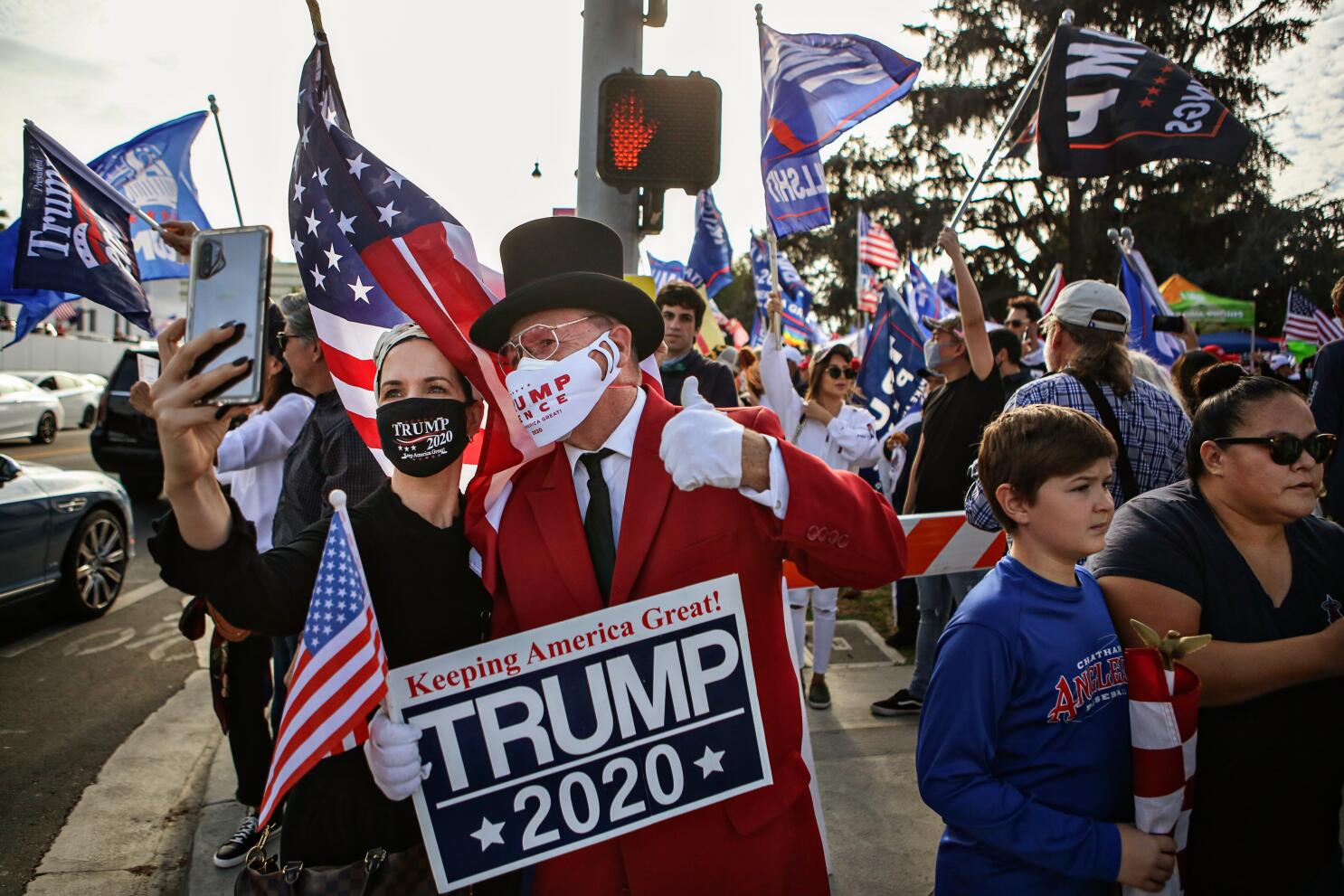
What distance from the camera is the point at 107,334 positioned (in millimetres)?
50281

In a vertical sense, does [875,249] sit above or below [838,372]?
above

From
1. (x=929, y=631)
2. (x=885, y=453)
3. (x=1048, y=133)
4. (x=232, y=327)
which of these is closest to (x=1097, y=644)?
(x=232, y=327)

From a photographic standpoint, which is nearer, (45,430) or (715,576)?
(715,576)

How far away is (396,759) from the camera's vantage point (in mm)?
1734

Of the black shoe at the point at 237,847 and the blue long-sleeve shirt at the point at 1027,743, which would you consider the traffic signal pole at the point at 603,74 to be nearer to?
the blue long-sleeve shirt at the point at 1027,743

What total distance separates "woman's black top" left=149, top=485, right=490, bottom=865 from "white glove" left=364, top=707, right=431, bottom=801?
155 millimetres

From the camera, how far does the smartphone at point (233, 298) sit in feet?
5.08

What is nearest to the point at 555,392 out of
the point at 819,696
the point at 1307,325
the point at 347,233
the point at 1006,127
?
the point at 347,233

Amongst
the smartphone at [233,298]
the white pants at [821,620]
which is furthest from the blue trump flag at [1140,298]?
the smartphone at [233,298]

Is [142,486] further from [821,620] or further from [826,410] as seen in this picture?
[821,620]

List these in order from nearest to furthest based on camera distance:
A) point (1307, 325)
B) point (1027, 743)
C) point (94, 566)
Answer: point (1027, 743)
point (94, 566)
point (1307, 325)

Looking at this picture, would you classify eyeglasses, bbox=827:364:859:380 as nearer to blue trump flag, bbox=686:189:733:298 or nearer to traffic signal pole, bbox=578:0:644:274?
traffic signal pole, bbox=578:0:644:274

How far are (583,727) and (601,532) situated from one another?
41 cm

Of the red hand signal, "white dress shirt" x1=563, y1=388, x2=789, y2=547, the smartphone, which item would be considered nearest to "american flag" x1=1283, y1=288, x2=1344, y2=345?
the red hand signal
